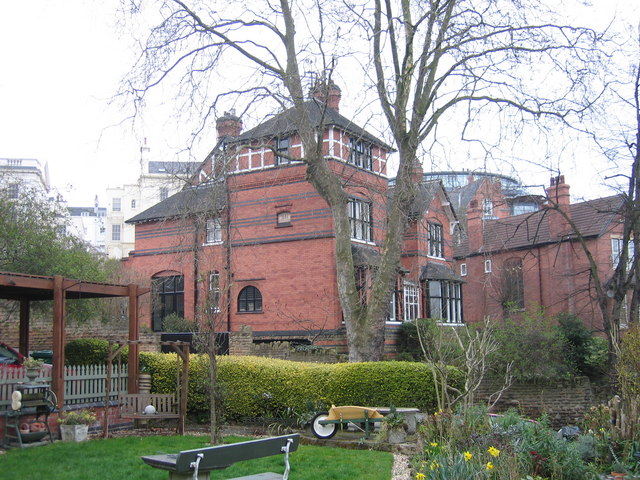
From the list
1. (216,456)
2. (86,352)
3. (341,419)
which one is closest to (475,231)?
(86,352)

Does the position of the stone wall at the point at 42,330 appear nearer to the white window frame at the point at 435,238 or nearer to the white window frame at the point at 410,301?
the white window frame at the point at 410,301

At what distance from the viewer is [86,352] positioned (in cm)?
1939

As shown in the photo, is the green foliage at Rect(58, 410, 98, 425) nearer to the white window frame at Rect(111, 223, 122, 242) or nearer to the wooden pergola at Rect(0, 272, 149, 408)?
the wooden pergola at Rect(0, 272, 149, 408)

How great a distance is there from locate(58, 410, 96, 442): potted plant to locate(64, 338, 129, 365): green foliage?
6.59 meters

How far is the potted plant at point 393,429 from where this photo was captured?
12.1m

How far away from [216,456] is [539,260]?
3642cm

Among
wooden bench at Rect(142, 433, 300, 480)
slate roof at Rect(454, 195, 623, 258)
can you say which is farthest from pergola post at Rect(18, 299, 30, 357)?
slate roof at Rect(454, 195, 623, 258)

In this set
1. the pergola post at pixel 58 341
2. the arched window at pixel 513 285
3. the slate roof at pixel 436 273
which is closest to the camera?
the pergola post at pixel 58 341

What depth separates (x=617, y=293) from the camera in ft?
58.5

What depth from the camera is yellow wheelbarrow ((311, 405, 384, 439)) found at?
12766mm

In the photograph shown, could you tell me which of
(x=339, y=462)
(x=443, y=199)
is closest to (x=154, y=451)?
(x=339, y=462)

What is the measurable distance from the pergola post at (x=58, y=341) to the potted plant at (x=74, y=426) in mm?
542

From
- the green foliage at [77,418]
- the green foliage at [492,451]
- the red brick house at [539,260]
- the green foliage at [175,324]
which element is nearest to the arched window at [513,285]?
the red brick house at [539,260]

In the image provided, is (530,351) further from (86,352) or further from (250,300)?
(86,352)
